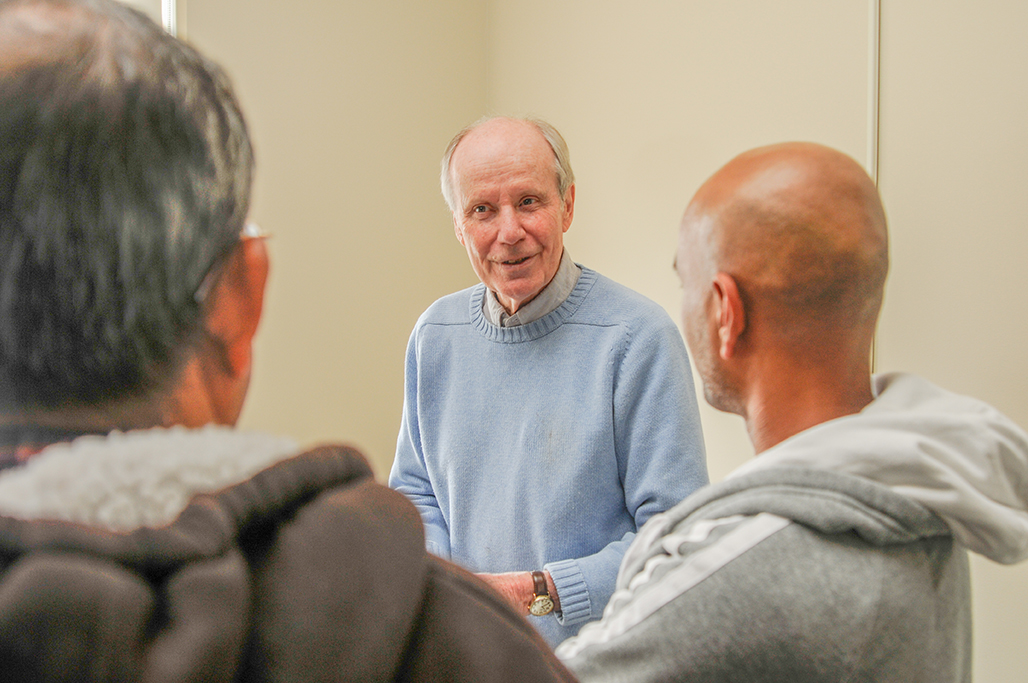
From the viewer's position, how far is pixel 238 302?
442 mm

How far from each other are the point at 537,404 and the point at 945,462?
849mm

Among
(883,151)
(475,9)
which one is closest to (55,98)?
(883,151)

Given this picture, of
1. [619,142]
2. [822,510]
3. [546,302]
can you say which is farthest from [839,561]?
[619,142]

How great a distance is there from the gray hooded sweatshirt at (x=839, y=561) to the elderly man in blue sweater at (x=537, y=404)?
0.55 metres

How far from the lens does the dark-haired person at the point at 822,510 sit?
2.32 feet

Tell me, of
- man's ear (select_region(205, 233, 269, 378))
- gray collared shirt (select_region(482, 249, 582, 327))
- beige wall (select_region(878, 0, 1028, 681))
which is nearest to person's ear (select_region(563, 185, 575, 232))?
gray collared shirt (select_region(482, 249, 582, 327))

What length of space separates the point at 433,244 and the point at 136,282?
8.47ft

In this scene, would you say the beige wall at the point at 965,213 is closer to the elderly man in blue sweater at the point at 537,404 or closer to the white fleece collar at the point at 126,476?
the elderly man in blue sweater at the point at 537,404

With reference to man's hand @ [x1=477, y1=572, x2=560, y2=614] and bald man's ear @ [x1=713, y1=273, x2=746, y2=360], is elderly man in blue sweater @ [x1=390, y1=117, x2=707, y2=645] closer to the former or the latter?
man's hand @ [x1=477, y1=572, x2=560, y2=614]

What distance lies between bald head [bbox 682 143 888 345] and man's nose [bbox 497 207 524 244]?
684 millimetres

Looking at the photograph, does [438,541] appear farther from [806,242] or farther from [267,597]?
[267,597]

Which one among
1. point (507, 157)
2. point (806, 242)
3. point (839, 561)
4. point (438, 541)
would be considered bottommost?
point (438, 541)

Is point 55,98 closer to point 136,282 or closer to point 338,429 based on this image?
point 136,282

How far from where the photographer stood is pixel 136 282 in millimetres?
387
